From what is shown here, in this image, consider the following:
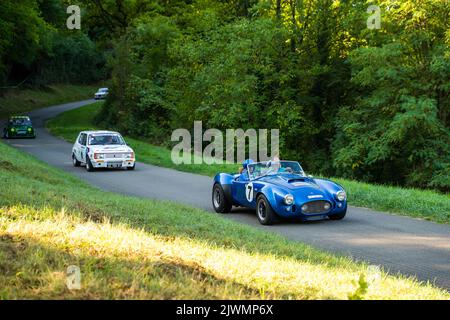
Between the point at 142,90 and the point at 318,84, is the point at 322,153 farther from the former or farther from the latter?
the point at 142,90

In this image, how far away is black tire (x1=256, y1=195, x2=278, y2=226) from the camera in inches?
502

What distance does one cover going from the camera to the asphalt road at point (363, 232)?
9086 millimetres

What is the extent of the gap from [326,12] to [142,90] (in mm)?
15119

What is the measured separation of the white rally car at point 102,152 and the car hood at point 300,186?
12.4 m

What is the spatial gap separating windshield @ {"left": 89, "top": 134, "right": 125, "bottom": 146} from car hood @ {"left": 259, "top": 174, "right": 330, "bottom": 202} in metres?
14.1

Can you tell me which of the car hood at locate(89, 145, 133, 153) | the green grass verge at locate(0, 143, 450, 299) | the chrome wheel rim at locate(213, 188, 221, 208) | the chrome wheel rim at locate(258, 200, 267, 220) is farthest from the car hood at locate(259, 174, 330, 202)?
the car hood at locate(89, 145, 133, 153)

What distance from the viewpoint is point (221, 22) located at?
41219mm

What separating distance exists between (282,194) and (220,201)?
2.66 m

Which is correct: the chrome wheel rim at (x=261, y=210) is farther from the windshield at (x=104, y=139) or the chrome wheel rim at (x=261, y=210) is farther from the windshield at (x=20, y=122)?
the windshield at (x=20, y=122)

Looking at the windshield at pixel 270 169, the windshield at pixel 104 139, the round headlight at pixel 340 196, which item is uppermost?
the windshield at pixel 104 139

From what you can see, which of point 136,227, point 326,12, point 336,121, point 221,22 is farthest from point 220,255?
point 221,22

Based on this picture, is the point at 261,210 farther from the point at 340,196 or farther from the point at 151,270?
the point at 151,270

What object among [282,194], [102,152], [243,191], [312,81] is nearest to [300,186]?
[282,194]


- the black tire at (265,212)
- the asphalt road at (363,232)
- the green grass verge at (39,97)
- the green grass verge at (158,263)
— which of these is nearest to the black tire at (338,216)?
the asphalt road at (363,232)
